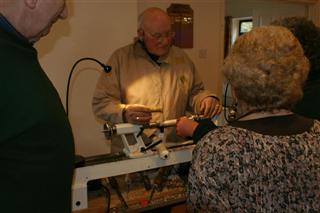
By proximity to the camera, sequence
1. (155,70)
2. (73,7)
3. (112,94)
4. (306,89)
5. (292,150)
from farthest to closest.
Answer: (73,7) < (155,70) < (112,94) < (306,89) < (292,150)

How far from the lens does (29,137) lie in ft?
2.72

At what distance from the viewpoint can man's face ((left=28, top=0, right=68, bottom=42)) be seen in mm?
907

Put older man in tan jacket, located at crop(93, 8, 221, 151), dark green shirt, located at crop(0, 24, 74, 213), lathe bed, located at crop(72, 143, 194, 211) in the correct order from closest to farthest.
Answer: dark green shirt, located at crop(0, 24, 74, 213) → lathe bed, located at crop(72, 143, 194, 211) → older man in tan jacket, located at crop(93, 8, 221, 151)

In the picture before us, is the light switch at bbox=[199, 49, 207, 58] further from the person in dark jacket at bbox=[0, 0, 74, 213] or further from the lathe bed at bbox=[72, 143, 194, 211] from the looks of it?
the person in dark jacket at bbox=[0, 0, 74, 213]

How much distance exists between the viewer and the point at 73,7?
8.04 feet

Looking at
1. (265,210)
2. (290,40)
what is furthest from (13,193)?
(290,40)

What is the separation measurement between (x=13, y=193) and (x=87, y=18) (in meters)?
1.92

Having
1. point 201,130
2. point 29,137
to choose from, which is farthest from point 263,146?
point 29,137

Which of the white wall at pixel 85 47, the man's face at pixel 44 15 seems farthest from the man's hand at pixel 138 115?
the white wall at pixel 85 47

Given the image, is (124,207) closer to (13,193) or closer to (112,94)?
(13,193)

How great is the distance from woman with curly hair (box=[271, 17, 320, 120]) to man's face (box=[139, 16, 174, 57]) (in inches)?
31.0

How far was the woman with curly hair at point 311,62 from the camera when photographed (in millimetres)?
1232

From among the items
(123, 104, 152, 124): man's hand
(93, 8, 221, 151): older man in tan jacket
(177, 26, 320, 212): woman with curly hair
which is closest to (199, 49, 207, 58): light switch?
(93, 8, 221, 151): older man in tan jacket

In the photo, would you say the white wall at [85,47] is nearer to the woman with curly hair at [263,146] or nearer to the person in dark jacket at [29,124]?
the person in dark jacket at [29,124]
